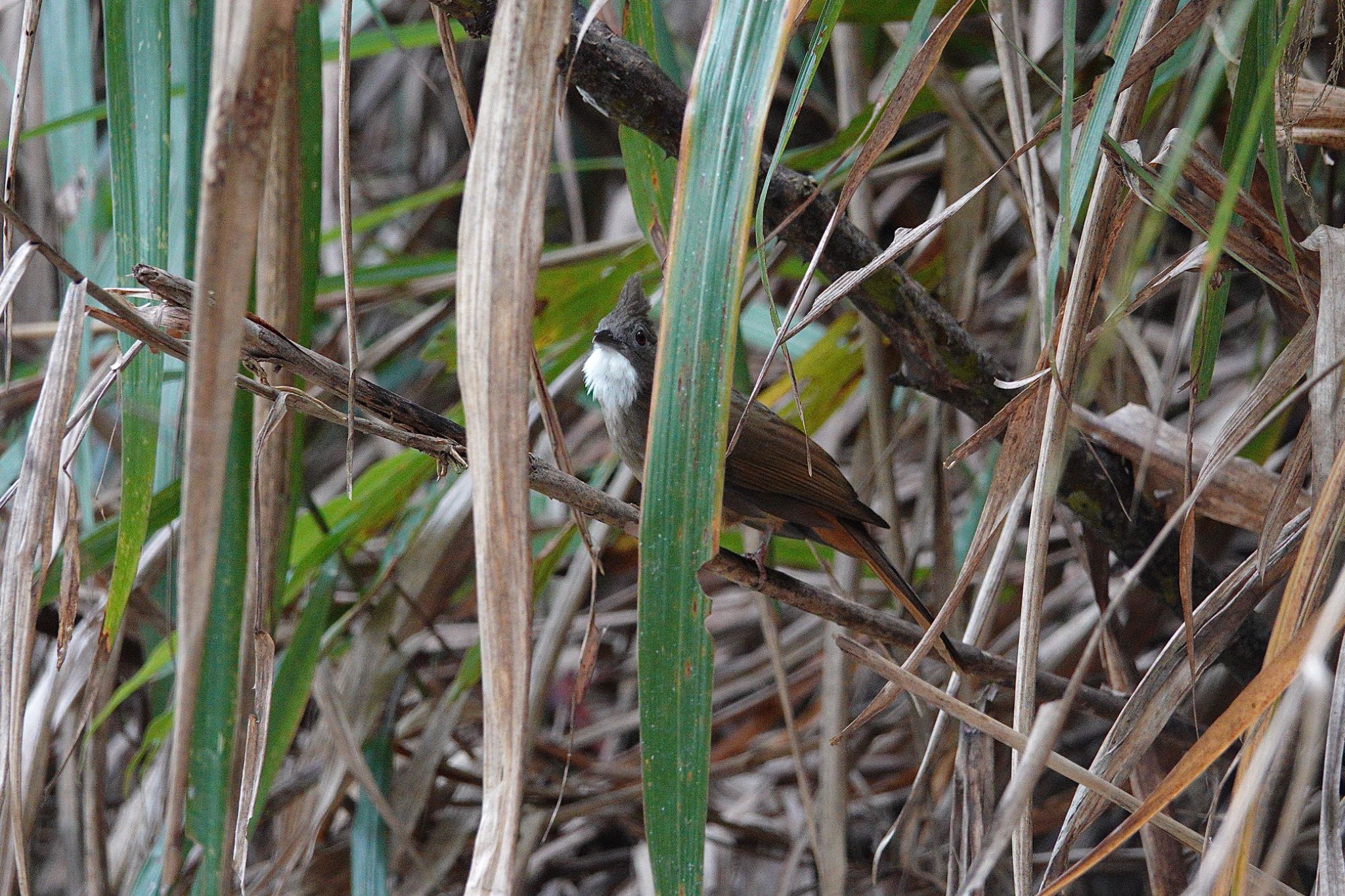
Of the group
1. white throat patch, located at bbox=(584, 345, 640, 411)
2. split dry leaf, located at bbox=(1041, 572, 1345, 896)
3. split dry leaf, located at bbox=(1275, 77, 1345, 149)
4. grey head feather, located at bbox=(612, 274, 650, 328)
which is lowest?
split dry leaf, located at bbox=(1041, 572, 1345, 896)

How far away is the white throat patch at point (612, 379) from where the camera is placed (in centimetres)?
273

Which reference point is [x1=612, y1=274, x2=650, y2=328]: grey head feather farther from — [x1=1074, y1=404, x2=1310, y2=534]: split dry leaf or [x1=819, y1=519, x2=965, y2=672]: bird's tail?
[x1=1074, y1=404, x2=1310, y2=534]: split dry leaf

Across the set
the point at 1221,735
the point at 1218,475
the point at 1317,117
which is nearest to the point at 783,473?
the point at 1218,475

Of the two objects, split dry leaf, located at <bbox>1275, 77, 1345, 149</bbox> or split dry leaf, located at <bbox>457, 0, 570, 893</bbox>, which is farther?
split dry leaf, located at <bbox>1275, 77, 1345, 149</bbox>

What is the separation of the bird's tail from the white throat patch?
0.60m

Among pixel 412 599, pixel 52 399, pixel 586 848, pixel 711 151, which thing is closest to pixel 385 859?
pixel 412 599

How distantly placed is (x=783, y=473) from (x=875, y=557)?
0.38 metres

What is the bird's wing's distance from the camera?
8.18ft

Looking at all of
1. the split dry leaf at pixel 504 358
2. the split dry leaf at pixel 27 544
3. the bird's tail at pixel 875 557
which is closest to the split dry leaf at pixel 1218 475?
the bird's tail at pixel 875 557

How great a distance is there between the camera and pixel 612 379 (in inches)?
109

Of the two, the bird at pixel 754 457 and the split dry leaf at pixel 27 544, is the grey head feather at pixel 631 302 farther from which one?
the split dry leaf at pixel 27 544

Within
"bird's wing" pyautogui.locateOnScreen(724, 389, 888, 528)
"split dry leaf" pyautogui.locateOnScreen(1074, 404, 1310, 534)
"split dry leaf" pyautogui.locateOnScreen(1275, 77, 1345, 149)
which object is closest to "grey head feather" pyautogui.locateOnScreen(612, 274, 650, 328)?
"bird's wing" pyautogui.locateOnScreen(724, 389, 888, 528)

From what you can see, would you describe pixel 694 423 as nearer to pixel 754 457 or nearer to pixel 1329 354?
pixel 1329 354

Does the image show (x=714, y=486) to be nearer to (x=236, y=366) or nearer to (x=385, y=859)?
(x=236, y=366)
